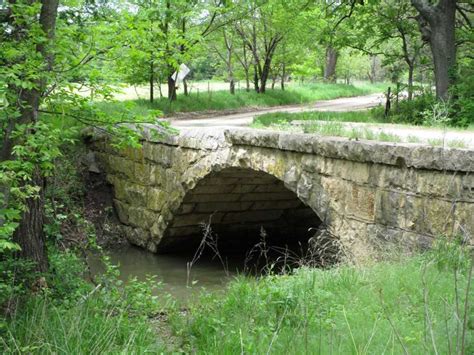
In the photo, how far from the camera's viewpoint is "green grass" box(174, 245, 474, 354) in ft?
11.9

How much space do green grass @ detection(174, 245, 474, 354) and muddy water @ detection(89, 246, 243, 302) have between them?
433 centimetres

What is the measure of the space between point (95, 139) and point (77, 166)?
660 mm

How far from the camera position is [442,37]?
1175 centimetres

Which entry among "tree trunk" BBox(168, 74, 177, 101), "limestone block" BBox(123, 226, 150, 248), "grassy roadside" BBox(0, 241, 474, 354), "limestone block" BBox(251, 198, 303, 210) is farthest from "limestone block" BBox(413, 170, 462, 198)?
"tree trunk" BBox(168, 74, 177, 101)

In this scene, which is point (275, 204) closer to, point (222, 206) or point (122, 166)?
point (222, 206)

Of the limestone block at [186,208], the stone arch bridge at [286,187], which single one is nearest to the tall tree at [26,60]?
the stone arch bridge at [286,187]

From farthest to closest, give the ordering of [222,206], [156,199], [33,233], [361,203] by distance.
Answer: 1. [222,206]
2. [156,199]
3. [361,203]
4. [33,233]

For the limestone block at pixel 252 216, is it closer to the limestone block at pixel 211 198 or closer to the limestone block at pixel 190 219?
the limestone block at pixel 190 219

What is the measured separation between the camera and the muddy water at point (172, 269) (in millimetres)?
10266

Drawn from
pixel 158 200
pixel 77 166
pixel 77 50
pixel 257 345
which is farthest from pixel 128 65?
pixel 77 166

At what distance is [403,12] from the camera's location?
13984 mm

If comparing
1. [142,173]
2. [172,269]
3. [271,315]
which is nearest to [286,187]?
[172,269]

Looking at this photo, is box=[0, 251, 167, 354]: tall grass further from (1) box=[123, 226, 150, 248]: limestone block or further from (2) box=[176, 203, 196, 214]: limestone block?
(1) box=[123, 226, 150, 248]: limestone block

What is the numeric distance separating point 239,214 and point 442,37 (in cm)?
493
